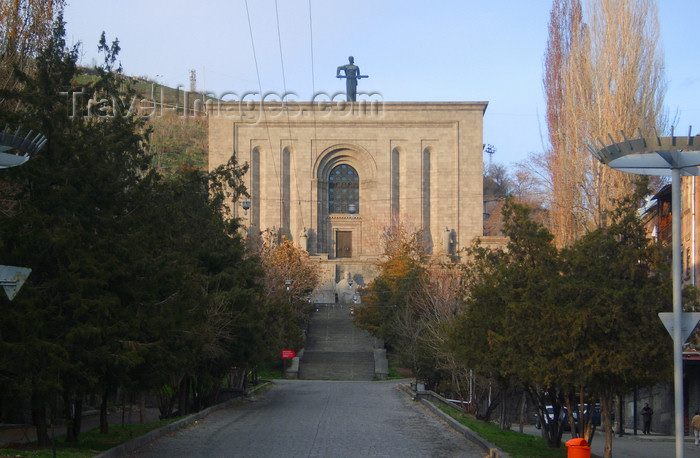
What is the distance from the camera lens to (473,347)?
51.8 ft

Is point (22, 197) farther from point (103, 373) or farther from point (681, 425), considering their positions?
point (681, 425)

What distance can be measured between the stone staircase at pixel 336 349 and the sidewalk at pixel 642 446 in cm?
1590

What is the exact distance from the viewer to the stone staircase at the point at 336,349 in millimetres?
40031

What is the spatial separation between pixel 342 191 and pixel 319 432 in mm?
45001

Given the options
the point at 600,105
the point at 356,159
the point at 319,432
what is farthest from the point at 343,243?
the point at 319,432

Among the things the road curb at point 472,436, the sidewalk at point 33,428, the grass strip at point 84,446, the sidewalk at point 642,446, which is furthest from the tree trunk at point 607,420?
the sidewalk at point 33,428

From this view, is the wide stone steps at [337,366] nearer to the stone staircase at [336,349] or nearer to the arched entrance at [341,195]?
the stone staircase at [336,349]

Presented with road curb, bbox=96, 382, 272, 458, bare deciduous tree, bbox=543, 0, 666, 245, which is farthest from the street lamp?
bare deciduous tree, bbox=543, 0, 666, 245

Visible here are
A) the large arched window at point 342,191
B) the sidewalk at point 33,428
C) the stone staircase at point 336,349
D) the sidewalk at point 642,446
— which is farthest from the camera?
the large arched window at point 342,191

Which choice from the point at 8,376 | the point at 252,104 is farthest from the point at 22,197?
the point at 252,104

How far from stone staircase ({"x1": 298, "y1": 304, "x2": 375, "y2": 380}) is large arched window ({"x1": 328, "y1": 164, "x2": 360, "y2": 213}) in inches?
397

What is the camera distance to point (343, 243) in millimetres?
60938

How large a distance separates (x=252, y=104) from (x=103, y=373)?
49.7 meters

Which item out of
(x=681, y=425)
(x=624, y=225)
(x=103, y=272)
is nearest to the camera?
(x=681, y=425)
